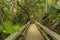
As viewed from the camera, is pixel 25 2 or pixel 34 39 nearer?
pixel 34 39

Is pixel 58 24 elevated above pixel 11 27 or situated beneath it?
situated beneath

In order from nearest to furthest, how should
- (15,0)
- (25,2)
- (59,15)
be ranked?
(59,15) → (15,0) → (25,2)

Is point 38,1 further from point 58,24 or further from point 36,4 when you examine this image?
point 58,24

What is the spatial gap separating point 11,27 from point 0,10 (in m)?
5.20

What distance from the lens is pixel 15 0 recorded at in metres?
25.4

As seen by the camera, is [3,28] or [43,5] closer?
[3,28]

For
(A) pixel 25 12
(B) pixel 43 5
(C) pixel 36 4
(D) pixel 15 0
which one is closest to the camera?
(D) pixel 15 0

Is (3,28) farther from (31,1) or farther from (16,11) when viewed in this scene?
(31,1)

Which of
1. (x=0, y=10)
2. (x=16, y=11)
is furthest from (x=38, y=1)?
(x=0, y=10)

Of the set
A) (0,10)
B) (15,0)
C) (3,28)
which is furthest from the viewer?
(15,0)

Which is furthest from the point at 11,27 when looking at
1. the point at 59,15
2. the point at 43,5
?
the point at 43,5

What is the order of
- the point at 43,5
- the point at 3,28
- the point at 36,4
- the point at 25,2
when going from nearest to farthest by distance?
1. the point at 3,28
2. the point at 25,2
3. the point at 36,4
4. the point at 43,5

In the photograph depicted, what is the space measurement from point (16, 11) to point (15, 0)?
4.73 feet

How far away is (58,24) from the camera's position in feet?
45.2
